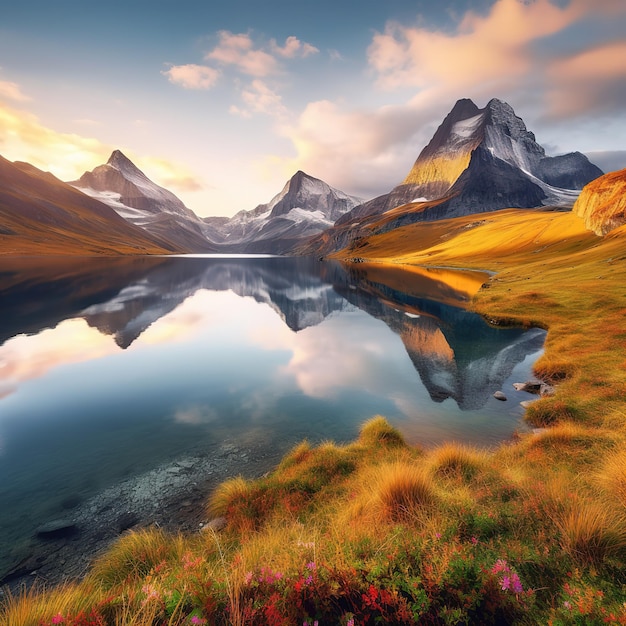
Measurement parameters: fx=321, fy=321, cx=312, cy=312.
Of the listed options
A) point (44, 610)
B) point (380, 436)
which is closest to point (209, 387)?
point (380, 436)

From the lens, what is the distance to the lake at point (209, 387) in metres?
15.5

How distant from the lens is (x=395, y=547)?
19.0 feet

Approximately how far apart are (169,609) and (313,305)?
6481 cm

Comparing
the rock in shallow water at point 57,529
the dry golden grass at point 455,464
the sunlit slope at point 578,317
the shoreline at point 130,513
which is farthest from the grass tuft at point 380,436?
the rock in shallow water at point 57,529

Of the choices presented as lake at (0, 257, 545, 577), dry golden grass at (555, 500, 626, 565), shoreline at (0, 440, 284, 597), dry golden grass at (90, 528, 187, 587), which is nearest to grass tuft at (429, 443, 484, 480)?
dry golden grass at (555, 500, 626, 565)

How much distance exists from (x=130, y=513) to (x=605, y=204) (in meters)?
136

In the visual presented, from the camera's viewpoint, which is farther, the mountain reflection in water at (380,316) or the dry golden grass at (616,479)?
the mountain reflection in water at (380,316)

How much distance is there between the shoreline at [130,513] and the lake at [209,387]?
1.41 ft

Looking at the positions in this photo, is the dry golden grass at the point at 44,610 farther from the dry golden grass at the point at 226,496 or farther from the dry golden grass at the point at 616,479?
the dry golden grass at the point at 616,479

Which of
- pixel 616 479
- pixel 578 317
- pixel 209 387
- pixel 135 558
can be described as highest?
pixel 616 479

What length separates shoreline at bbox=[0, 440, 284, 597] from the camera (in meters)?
9.64

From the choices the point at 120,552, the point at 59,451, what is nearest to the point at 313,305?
the point at 59,451

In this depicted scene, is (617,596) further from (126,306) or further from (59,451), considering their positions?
(126,306)

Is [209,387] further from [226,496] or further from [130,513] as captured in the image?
[226,496]
